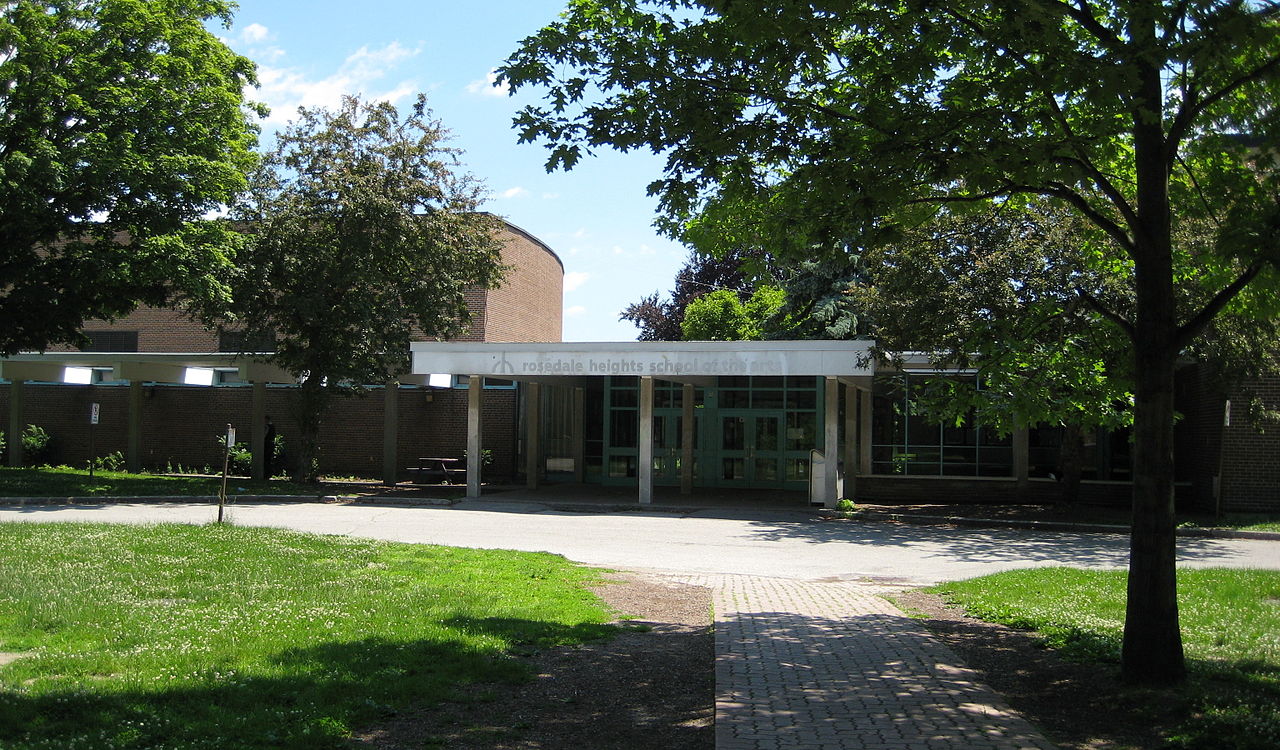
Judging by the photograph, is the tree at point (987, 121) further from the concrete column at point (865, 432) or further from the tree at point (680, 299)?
the tree at point (680, 299)

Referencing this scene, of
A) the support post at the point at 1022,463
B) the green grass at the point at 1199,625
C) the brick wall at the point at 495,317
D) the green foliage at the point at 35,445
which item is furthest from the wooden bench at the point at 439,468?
the green grass at the point at 1199,625

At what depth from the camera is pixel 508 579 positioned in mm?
11859

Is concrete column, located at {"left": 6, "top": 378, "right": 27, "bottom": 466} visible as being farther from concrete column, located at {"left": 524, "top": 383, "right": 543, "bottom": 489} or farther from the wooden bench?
concrete column, located at {"left": 524, "top": 383, "right": 543, "bottom": 489}

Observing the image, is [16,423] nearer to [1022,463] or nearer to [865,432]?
[865,432]

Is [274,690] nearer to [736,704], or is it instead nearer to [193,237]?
[736,704]

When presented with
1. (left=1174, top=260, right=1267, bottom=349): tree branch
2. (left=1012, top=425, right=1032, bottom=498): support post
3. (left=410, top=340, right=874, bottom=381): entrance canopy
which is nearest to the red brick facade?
(left=410, top=340, right=874, bottom=381): entrance canopy

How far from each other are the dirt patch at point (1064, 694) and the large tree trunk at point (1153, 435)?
0.36m

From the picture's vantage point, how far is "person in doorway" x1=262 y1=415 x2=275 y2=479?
3020 centimetres

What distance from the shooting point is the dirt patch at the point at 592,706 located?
5789 mm

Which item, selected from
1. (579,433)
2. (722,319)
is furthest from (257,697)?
(722,319)

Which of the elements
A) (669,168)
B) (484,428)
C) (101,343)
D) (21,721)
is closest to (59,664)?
(21,721)

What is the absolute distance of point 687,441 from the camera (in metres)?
29.7

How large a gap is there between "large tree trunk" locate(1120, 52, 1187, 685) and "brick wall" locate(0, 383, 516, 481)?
2651cm

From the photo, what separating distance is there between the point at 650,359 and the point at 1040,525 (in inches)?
372
